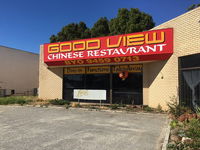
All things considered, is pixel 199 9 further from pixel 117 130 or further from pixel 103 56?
pixel 117 130

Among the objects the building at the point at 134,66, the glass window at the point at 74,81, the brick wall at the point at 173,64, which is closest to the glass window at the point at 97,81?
the building at the point at 134,66

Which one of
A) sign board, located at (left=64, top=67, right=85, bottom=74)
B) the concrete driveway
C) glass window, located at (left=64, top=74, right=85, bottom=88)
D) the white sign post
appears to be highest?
sign board, located at (left=64, top=67, right=85, bottom=74)

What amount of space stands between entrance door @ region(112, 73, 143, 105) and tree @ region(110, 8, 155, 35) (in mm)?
15842

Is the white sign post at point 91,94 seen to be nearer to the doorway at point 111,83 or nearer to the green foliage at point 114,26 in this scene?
the doorway at point 111,83

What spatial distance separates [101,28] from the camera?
3212cm

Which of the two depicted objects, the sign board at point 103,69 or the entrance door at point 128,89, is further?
the sign board at point 103,69

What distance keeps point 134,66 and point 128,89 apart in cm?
192

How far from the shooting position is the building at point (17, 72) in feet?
79.6

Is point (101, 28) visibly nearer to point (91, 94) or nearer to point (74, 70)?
point (74, 70)

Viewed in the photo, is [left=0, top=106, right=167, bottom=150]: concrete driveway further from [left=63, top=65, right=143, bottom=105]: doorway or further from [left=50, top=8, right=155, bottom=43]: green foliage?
[left=50, top=8, right=155, bottom=43]: green foliage

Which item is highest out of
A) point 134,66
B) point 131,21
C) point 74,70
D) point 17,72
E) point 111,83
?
point 131,21

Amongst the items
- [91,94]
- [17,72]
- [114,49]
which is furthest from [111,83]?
[17,72]

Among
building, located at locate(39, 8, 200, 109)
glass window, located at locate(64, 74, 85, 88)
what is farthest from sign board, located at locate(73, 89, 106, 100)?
glass window, located at locate(64, 74, 85, 88)

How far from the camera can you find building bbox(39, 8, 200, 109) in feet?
31.9
